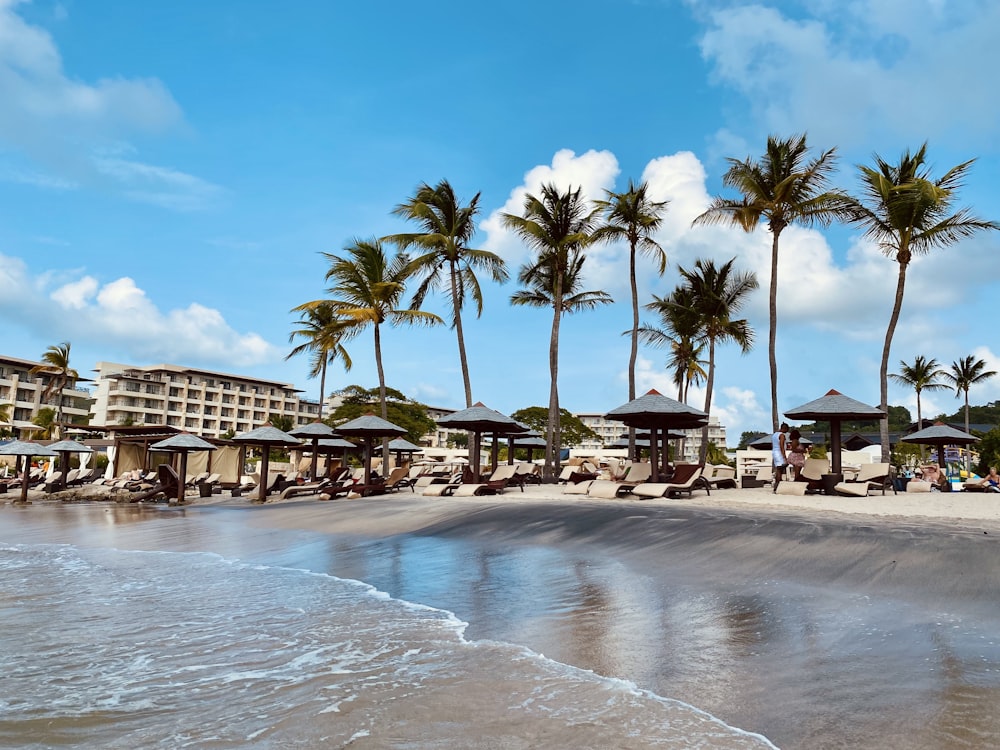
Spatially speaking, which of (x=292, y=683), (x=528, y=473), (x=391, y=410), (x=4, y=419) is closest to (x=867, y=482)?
(x=528, y=473)

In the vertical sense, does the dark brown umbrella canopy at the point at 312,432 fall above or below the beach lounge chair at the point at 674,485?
above

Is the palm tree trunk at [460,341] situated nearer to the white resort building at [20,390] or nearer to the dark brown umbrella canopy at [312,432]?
the dark brown umbrella canopy at [312,432]

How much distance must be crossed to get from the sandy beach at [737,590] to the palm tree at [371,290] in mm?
13575

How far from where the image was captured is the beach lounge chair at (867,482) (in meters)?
14.6

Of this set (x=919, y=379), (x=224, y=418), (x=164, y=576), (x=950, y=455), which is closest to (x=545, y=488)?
(x=164, y=576)

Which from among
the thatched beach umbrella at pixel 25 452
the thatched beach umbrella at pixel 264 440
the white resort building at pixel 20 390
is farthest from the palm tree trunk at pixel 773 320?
the white resort building at pixel 20 390

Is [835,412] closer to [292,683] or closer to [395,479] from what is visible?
[395,479]

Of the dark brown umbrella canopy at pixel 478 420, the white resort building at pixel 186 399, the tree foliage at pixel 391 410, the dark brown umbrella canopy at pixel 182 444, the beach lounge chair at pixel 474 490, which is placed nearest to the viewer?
the beach lounge chair at pixel 474 490

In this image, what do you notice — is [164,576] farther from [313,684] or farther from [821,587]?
Answer: [821,587]

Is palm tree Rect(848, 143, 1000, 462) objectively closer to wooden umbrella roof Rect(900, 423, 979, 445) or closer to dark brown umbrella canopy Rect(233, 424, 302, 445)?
wooden umbrella roof Rect(900, 423, 979, 445)

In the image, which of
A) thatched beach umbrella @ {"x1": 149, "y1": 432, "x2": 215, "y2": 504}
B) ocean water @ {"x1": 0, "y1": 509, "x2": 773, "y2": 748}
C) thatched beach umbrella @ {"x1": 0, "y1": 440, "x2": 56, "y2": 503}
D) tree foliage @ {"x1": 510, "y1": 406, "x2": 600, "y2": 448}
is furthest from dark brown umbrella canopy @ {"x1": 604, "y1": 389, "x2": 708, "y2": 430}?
tree foliage @ {"x1": 510, "y1": 406, "x2": 600, "y2": 448}

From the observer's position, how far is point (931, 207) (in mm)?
20797

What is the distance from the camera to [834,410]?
15523 millimetres

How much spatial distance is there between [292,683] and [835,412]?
14568 millimetres
